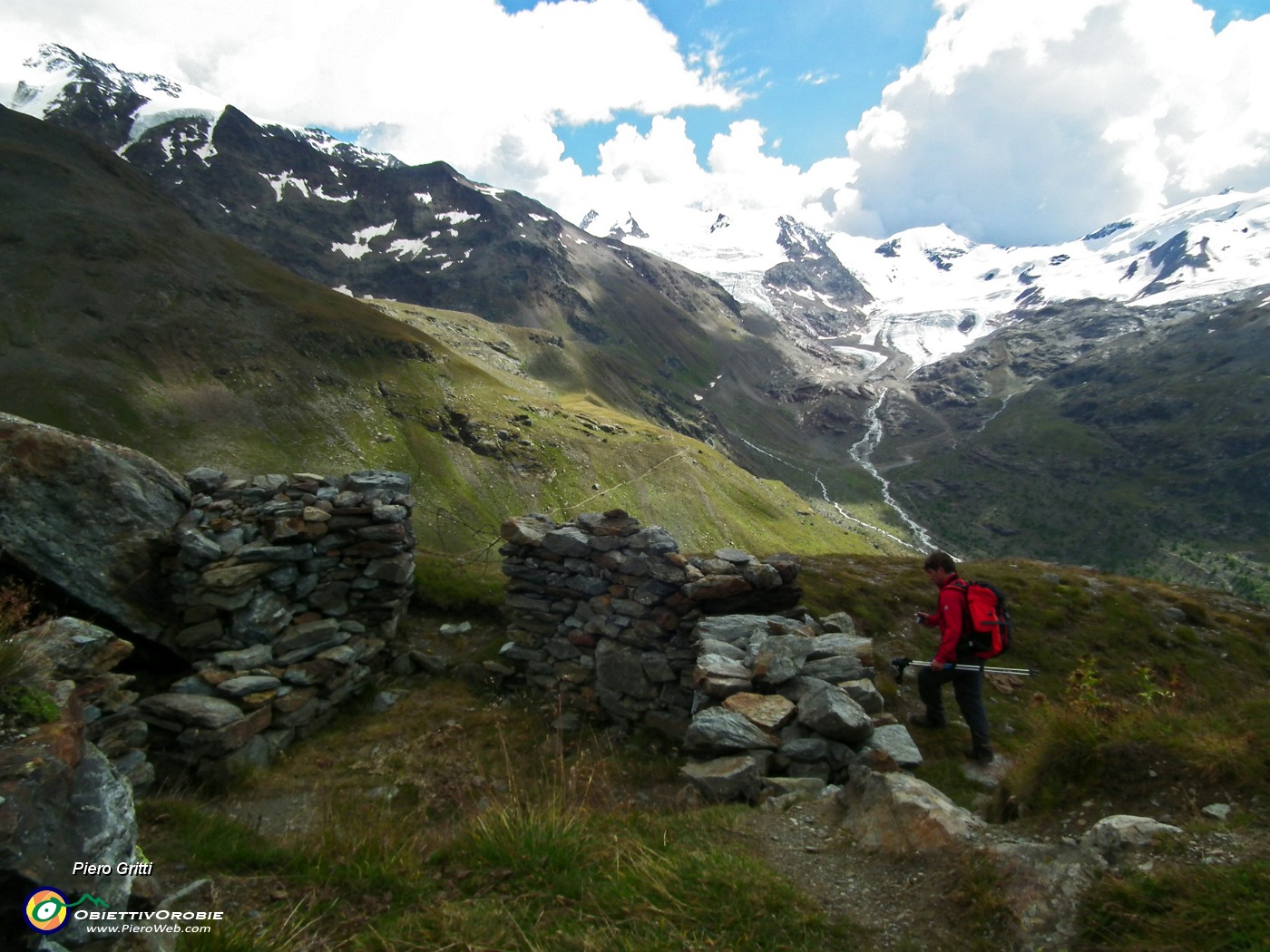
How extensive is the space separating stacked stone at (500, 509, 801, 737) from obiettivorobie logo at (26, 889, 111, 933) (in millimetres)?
10264

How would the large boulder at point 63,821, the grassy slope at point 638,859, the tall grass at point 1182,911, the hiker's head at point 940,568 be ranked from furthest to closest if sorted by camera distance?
the hiker's head at point 940,568 < the grassy slope at point 638,859 < the large boulder at point 63,821 < the tall grass at point 1182,911

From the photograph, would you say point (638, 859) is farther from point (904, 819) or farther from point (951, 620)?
point (951, 620)

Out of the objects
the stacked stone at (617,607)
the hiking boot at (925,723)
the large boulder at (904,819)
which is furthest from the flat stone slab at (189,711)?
the hiking boot at (925,723)

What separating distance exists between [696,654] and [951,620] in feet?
16.8

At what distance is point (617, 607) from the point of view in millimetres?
14578

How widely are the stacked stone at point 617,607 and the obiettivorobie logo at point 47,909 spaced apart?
10264mm

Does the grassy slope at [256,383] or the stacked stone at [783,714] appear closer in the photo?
the stacked stone at [783,714]

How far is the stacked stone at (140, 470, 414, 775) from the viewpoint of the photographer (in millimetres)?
11820

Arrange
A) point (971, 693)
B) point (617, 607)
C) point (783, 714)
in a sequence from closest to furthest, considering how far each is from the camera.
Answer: point (783, 714), point (971, 693), point (617, 607)

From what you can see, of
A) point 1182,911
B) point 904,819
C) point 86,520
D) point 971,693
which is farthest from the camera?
point 86,520

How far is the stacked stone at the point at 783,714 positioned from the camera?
9336mm

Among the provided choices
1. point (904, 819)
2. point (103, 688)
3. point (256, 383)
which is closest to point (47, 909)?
point (904, 819)

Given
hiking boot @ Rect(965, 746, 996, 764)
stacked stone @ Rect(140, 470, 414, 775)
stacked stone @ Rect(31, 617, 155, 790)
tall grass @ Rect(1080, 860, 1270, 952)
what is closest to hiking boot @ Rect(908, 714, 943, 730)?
hiking boot @ Rect(965, 746, 996, 764)

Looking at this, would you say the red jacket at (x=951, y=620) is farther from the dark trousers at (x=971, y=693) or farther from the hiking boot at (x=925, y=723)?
the hiking boot at (x=925, y=723)
